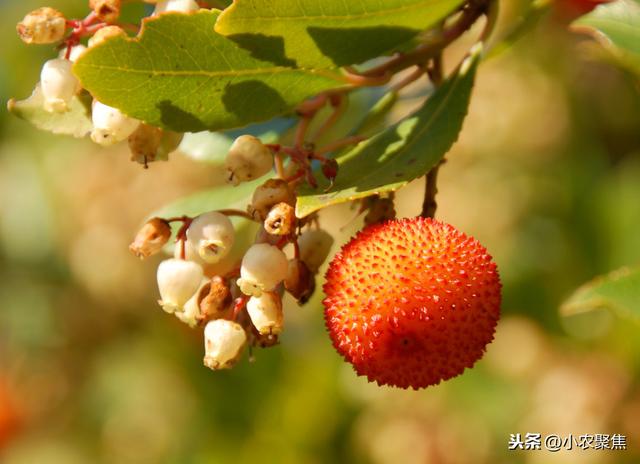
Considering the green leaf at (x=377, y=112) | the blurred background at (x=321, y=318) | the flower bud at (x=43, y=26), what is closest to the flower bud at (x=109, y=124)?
the flower bud at (x=43, y=26)

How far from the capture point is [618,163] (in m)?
2.92

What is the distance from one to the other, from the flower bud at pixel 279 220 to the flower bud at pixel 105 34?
256 millimetres

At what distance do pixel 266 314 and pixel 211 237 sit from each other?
11cm

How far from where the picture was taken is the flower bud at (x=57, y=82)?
3.62ft

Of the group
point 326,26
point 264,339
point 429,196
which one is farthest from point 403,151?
point 264,339

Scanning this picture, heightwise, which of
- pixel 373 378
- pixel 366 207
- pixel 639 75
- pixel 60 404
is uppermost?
pixel 639 75

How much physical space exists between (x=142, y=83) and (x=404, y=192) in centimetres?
194

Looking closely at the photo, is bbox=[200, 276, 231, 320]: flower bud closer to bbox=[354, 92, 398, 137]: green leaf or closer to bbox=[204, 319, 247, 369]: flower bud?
bbox=[204, 319, 247, 369]: flower bud

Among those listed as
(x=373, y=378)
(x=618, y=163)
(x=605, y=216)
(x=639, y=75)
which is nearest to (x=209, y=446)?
(x=605, y=216)

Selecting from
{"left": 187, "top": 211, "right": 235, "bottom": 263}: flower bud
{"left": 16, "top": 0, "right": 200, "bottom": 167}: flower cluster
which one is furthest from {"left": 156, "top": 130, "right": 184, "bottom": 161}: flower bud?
{"left": 187, "top": 211, "right": 235, "bottom": 263}: flower bud

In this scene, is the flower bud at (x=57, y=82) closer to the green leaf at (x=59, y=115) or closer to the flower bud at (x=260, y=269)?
the green leaf at (x=59, y=115)

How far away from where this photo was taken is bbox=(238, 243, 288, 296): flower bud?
106 cm

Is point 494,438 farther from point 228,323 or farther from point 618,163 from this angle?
point 228,323

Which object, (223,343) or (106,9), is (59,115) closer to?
(106,9)
